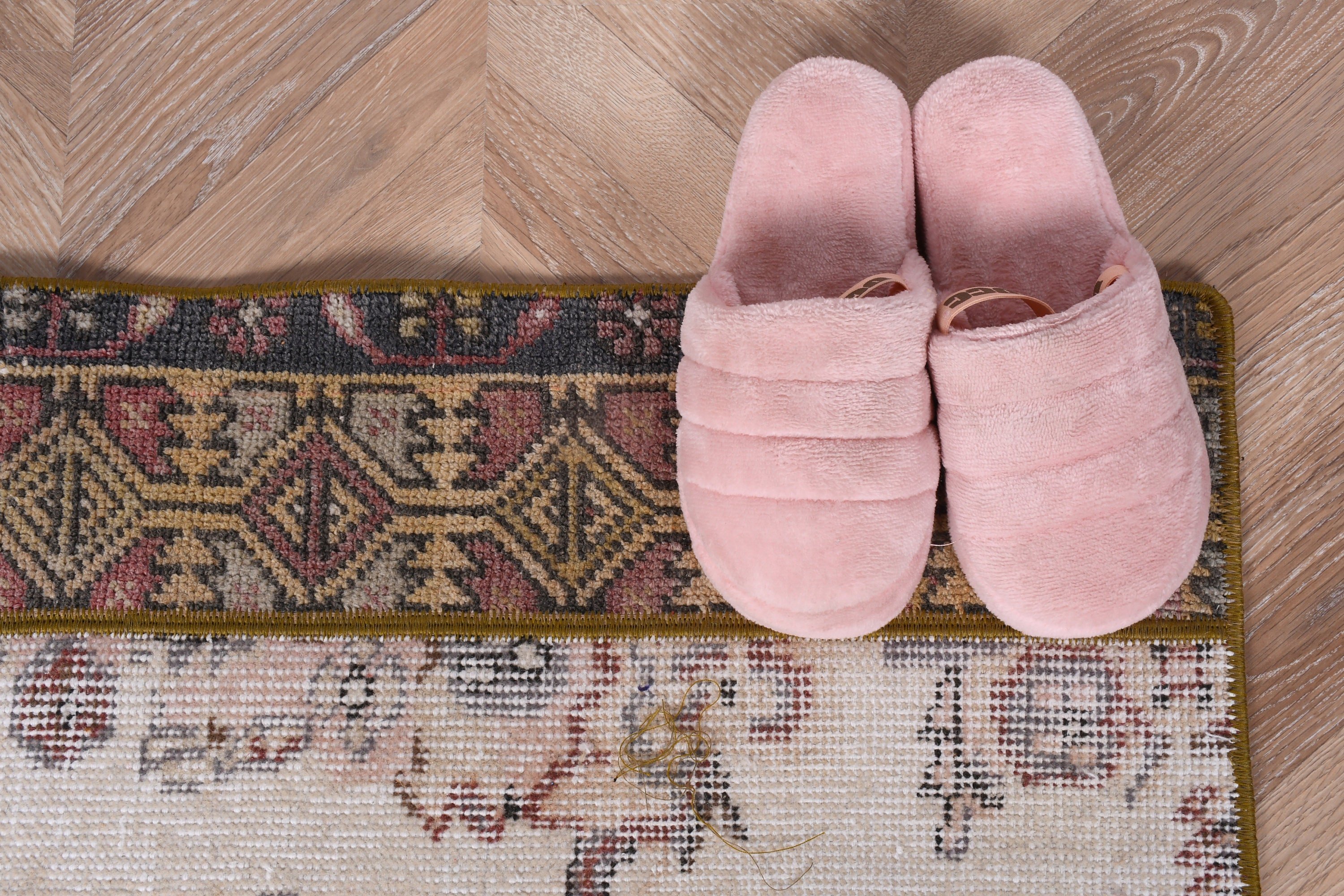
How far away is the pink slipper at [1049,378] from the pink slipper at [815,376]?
0.03 m

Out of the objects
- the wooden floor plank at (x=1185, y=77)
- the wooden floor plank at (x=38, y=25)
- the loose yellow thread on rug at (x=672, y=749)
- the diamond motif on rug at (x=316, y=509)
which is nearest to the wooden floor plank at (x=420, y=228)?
the diamond motif on rug at (x=316, y=509)

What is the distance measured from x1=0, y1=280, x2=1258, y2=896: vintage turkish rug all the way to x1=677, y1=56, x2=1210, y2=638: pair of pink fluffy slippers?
0.28 ft

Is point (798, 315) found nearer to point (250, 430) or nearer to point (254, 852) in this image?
point (250, 430)

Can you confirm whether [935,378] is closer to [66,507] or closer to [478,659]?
[478,659]

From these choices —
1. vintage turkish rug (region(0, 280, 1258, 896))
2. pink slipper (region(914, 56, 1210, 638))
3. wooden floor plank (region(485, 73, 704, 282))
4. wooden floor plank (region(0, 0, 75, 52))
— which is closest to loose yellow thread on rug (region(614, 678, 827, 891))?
vintage turkish rug (region(0, 280, 1258, 896))

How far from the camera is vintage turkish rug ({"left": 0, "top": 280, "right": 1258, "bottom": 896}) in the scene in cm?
65

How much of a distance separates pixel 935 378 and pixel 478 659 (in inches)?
15.9

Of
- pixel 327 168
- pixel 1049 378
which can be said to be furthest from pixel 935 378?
pixel 327 168

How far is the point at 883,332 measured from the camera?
0.55 metres

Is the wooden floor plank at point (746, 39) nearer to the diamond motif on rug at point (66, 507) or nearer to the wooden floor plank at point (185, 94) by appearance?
the wooden floor plank at point (185, 94)

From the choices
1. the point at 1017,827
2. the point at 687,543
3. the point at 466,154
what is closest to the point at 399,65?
the point at 466,154

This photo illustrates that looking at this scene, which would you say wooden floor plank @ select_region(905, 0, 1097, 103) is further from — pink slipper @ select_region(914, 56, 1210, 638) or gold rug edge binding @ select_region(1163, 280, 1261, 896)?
gold rug edge binding @ select_region(1163, 280, 1261, 896)

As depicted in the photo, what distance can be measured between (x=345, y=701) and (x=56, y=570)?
253 millimetres

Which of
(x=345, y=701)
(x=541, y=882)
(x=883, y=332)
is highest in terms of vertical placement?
(x=883, y=332)
